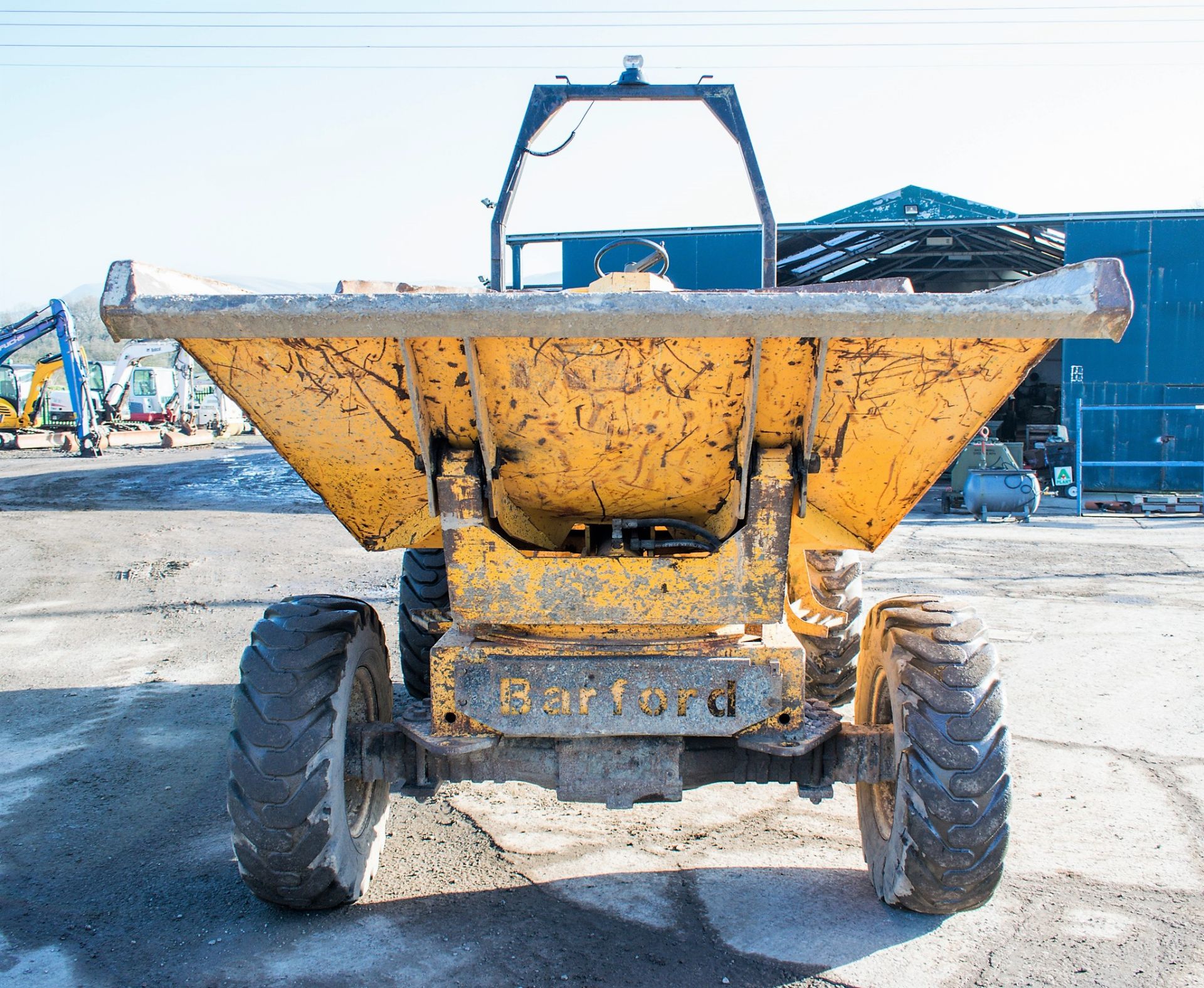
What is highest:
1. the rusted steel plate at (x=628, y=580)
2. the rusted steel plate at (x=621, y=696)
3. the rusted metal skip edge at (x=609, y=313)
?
the rusted metal skip edge at (x=609, y=313)

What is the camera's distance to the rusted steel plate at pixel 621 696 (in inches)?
109

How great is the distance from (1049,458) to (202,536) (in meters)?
12.9

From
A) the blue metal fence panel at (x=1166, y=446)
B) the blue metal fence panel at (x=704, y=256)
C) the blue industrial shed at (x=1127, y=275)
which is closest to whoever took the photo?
the blue industrial shed at (x=1127, y=275)

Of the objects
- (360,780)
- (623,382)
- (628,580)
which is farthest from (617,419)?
(360,780)

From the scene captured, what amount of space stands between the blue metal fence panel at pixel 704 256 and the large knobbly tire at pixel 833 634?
12.7 metres

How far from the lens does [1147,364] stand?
16688 millimetres

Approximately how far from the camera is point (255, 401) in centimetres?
276

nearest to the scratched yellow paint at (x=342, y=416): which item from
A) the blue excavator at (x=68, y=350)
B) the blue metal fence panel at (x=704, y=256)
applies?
the blue metal fence panel at (x=704, y=256)

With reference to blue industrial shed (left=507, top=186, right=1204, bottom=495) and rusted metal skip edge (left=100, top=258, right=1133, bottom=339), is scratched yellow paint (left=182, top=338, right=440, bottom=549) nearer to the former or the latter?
rusted metal skip edge (left=100, top=258, right=1133, bottom=339)

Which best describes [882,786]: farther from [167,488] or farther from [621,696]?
[167,488]

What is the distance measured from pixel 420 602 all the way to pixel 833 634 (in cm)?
213

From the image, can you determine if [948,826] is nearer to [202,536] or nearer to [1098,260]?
[1098,260]

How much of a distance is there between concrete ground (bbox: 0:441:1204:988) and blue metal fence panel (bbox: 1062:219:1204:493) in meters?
11.5

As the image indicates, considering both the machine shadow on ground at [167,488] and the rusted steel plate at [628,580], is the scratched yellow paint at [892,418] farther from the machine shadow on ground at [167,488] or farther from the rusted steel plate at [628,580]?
the machine shadow on ground at [167,488]
